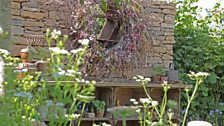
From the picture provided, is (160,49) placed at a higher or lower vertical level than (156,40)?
lower

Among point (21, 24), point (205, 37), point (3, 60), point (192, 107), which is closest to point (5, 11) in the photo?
point (3, 60)

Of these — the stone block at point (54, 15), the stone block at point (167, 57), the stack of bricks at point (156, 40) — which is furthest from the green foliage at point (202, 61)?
the stone block at point (54, 15)

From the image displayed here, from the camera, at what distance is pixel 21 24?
4.25 m

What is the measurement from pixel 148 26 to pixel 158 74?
554 mm

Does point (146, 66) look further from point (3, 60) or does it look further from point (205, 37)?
point (3, 60)

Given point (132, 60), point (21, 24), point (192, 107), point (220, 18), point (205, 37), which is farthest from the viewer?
point (220, 18)

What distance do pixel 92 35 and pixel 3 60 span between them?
2.68 m

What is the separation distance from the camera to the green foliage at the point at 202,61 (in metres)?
5.51

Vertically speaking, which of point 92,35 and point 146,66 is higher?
point 92,35

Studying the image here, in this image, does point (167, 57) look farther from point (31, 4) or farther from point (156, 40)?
point (31, 4)

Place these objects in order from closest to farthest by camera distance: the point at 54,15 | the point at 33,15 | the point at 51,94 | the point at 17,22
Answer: the point at 51,94, the point at 17,22, the point at 33,15, the point at 54,15

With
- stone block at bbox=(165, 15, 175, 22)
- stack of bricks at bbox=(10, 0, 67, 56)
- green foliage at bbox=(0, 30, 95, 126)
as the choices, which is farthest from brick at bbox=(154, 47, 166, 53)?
green foliage at bbox=(0, 30, 95, 126)

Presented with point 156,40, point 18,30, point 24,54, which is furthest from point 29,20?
point 156,40

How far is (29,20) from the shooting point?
14.1ft
